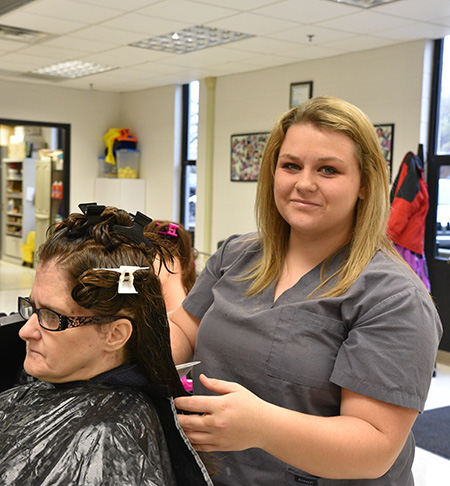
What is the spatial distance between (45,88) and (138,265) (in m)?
8.50

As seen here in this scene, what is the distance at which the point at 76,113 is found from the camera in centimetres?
941

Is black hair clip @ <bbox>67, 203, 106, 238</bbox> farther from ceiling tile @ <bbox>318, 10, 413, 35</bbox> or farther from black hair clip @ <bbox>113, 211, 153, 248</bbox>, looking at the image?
ceiling tile @ <bbox>318, 10, 413, 35</bbox>

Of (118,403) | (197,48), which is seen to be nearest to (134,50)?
(197,48)

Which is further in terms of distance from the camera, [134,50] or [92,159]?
[92,159]

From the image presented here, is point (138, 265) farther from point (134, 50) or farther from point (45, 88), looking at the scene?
point (45, 88)

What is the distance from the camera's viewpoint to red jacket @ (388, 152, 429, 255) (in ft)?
17.0

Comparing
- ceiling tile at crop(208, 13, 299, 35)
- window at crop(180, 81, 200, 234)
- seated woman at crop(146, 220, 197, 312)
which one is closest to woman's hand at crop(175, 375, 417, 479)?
seated woman at crop(146, 220, 197, 312)

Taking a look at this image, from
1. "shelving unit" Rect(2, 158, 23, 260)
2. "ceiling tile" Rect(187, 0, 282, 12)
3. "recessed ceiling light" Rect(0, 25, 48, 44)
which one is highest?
"recessed ceiling light" Rect(0, 25, 48, 44)

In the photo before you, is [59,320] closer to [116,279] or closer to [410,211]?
[116,279]

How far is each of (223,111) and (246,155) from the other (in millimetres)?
768

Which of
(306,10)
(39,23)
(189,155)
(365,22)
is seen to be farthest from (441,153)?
(189,155)

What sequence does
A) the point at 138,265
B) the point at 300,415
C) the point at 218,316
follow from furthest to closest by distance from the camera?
the point at 218,316 < the point at 138,265 < the point at 300,415

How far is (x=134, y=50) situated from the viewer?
642 cm

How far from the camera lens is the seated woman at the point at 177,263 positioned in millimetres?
2641
